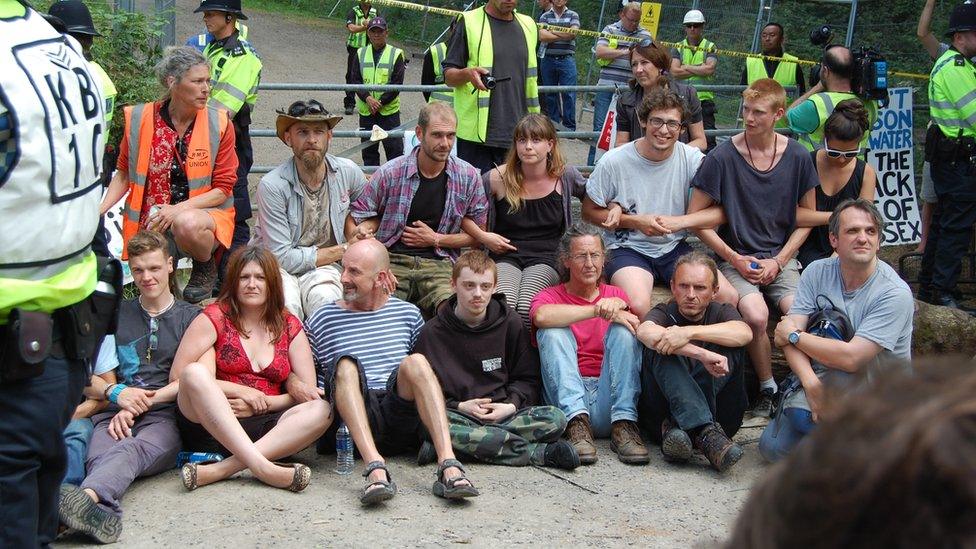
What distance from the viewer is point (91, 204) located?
9.97 ft

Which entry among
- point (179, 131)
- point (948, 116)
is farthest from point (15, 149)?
point (948, 116)

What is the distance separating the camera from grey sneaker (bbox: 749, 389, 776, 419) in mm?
6473

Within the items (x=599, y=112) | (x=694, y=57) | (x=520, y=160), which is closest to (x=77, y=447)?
(x=520, y=160)

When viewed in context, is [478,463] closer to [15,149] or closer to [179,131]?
[179,131]

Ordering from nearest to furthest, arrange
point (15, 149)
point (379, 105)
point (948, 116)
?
point (15, 149) → point (948, 116) → point (379, 105)

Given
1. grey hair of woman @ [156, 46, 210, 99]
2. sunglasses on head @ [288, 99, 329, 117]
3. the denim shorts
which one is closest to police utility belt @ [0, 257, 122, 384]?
grey hair of woman @ [156, 46, 210, 99]

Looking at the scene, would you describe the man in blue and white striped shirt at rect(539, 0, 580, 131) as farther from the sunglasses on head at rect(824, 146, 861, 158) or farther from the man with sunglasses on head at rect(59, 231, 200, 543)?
the man with sunglasses on head at rect(59, 231, 200, 543)

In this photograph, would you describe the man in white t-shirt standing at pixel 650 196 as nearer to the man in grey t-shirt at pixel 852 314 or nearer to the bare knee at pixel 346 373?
the man in grey t-shirt at pixel 852 314

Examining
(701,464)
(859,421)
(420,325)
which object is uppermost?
(859,421)

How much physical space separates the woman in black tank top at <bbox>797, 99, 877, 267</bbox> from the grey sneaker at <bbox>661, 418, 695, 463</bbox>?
179 centimetres

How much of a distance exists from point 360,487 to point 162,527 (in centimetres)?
95

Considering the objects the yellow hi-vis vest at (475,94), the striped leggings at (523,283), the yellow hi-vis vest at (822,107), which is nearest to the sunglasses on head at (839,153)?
the yellow hi-vis vest at (822,107)

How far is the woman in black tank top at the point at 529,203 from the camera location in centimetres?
670

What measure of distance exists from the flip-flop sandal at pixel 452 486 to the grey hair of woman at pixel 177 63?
8.91 ft
